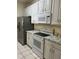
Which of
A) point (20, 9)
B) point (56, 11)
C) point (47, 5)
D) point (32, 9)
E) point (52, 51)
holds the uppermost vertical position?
point (20, 9)

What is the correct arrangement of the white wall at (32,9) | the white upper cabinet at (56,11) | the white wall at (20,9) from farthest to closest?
the white wall at (20,9), the white wall at (32,9), the white upper cabinet at (56,11)

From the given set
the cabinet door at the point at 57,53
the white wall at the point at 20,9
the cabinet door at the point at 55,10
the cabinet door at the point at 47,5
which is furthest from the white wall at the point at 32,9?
the cabinet door at the point at 57,53

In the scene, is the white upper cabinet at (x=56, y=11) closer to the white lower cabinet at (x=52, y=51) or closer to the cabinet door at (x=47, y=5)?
the cabinet door at (x=47, y=5)

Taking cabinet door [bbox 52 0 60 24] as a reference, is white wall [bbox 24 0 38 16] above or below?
above

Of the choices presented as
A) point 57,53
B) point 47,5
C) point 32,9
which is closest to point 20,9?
point 32,9

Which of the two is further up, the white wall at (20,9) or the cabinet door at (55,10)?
the white wall at (20,9)

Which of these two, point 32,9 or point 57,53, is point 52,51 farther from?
point 32,9

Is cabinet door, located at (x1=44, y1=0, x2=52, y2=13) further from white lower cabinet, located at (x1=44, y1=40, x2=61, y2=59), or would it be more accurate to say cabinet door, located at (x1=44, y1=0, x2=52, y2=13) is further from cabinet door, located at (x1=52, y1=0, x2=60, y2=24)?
white lower cabinet, located at (x1=44, y1=40, x2=61, y2=59)

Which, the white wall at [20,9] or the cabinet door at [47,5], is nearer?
the cabinet door at [47,5]

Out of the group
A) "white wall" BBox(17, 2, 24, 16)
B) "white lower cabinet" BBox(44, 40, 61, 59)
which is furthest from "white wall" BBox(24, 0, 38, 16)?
"white lower cabinet" BBox(44, 40, 61, 59)
